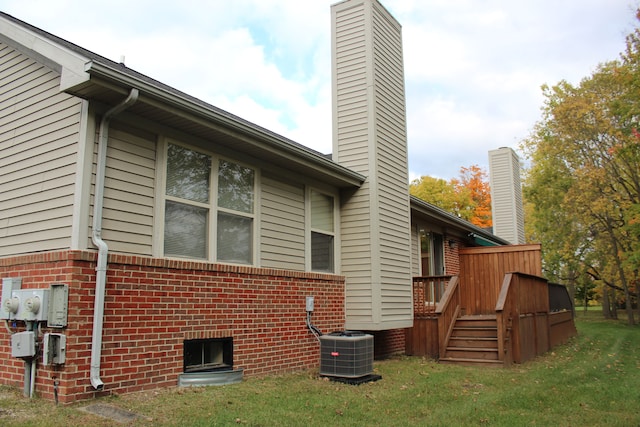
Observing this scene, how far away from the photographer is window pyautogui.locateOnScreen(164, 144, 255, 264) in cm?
630

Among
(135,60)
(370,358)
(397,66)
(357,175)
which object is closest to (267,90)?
(135,60)

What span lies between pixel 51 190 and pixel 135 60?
17.3m

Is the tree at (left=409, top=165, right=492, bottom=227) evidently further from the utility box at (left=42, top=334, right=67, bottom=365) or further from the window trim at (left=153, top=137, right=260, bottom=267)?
the utility box at (left=42, top=334, right=67, bottom=365)

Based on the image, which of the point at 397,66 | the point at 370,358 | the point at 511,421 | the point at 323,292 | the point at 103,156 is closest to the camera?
the point at 511,421

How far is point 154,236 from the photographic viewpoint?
5.93 m

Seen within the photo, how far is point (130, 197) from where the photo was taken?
18.9 ft

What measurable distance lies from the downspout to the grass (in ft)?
1.37

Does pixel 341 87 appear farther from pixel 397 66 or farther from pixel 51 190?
pixel 51 190

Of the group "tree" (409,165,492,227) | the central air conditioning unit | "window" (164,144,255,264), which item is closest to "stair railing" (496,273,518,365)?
the central air conditioning unit

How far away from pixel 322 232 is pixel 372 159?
5.55 ft

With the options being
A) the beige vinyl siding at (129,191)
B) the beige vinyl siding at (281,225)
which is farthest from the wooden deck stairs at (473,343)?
the beige vinyl siding at (129,191)

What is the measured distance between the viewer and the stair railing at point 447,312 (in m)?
9.66

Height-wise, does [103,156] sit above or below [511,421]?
above

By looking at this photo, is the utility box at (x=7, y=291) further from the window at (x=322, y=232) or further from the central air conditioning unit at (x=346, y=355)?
the window at (x=322, y=232)
